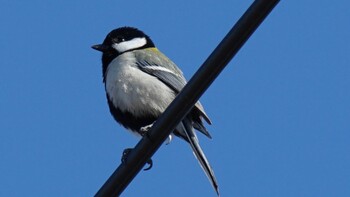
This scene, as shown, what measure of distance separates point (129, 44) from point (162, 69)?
0.78m

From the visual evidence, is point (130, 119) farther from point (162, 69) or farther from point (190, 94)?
point (190, 94)

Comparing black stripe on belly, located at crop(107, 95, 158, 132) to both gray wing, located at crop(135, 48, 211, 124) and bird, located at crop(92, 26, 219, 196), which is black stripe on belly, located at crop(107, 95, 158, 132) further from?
gray wing, located at crop(135, 48, 211, 124)

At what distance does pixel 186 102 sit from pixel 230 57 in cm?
33

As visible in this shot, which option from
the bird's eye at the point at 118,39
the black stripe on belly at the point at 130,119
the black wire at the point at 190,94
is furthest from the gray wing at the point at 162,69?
the black wire at the point at 190,94

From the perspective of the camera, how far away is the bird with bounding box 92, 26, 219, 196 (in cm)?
586

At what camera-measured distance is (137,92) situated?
597 centimetres

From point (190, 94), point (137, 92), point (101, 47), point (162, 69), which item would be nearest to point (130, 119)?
point (137, 92)

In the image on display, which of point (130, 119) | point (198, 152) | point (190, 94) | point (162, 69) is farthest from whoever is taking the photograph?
point (162, 69)

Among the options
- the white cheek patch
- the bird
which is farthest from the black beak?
the bird

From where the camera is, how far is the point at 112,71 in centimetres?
624

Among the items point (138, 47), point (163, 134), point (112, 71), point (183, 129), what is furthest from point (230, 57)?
point (138, 47)

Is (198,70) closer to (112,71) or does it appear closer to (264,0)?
(264,0)

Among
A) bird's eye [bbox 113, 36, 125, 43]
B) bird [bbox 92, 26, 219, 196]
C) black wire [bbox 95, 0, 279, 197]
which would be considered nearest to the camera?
black wire [bbox 95, 0, 279, 197]

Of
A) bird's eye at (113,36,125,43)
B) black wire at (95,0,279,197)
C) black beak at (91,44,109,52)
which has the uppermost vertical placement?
bird's eye at (113,36,125,43)
